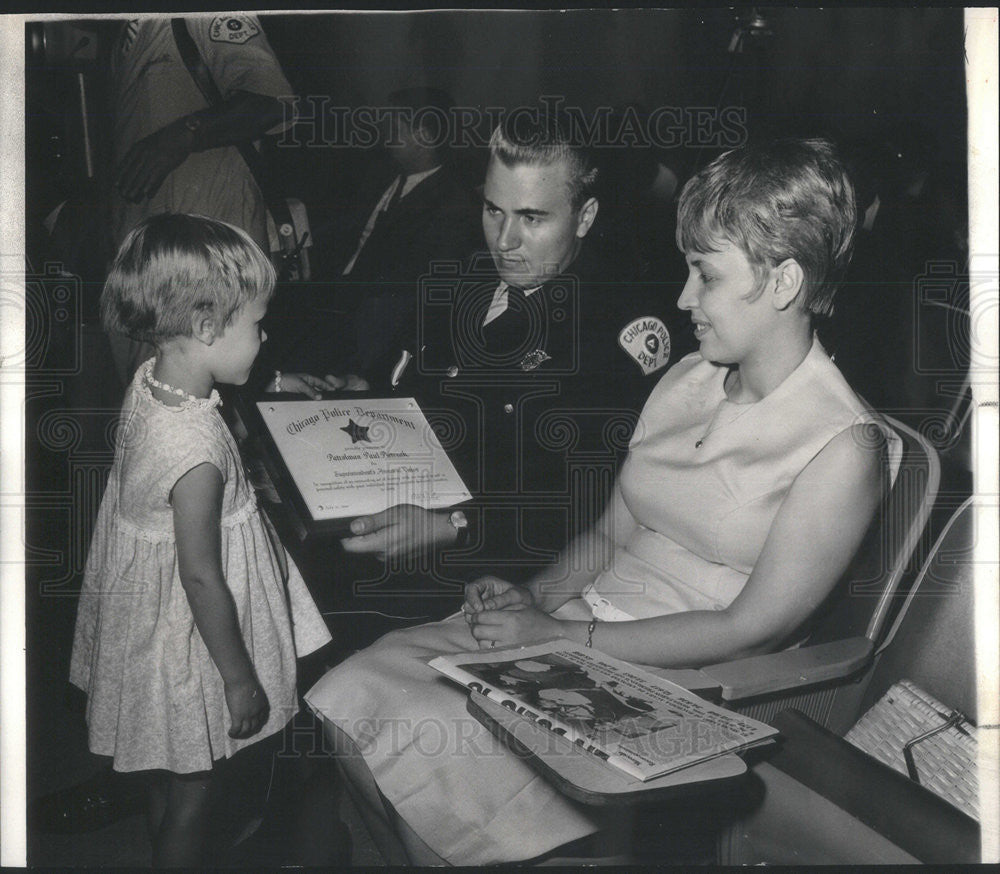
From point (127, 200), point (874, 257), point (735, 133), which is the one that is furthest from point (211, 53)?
point (874, 257)

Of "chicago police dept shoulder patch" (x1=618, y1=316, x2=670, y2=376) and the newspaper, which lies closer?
the newspaper

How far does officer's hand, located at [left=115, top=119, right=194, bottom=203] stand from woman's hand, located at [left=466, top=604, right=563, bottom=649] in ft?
2.95

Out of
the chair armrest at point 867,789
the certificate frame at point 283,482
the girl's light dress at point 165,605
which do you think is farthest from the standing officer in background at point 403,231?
the chair armrest at point 867,789

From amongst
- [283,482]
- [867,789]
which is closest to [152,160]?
[283,482]

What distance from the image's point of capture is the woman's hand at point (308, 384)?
1.57m

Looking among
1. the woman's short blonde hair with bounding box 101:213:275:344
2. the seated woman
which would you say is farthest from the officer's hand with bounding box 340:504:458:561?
the woman's short blonde hair with bounding box 101:213:275:344

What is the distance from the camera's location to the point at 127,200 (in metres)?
Answer: 1.56

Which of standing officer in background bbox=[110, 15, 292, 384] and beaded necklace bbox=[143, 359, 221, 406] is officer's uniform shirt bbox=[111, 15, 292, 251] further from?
beaded necklace bbox=[143, 359, 221, 406]

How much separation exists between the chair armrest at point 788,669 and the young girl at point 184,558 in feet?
2.30

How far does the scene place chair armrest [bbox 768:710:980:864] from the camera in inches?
55.7

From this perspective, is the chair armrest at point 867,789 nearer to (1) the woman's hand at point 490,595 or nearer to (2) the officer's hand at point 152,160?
(1) the woman's hand at point 490,595

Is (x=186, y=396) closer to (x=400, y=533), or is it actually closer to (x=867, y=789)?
(x=400, y=533)

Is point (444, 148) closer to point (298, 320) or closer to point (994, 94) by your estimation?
point (298, 320)

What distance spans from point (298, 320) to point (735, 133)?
0.78m
